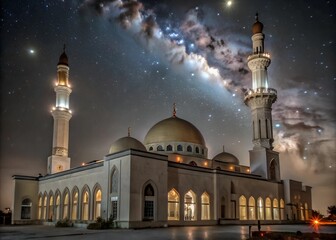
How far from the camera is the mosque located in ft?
94.7

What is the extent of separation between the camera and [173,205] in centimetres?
3172

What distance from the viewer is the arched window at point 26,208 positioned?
132ft

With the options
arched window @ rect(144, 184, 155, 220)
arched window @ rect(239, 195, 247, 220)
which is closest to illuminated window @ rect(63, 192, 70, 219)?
arched window @ rect(144, 184, 155, 220)

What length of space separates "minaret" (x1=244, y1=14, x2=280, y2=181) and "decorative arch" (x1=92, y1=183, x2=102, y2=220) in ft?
61.3

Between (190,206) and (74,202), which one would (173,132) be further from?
(74,202)

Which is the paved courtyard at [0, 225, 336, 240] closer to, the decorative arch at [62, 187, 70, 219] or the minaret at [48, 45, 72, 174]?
the decorative arch at [62, 187, 70, 219]

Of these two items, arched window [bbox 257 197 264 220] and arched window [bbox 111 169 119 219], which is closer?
arched window [bbox 111 169 119 219]

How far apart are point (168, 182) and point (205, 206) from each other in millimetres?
5142

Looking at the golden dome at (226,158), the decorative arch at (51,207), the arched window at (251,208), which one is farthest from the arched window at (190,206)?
the decorative arch at (51,207)

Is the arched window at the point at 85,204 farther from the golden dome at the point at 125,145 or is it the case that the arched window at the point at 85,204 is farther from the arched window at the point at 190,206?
the arched window at the point at 190,206

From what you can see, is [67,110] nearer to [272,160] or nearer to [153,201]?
[153,201]

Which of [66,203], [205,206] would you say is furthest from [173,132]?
[66,203]

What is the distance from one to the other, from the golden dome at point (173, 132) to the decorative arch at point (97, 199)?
35.7 ft

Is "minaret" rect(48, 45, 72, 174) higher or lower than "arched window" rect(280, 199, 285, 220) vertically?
higher
